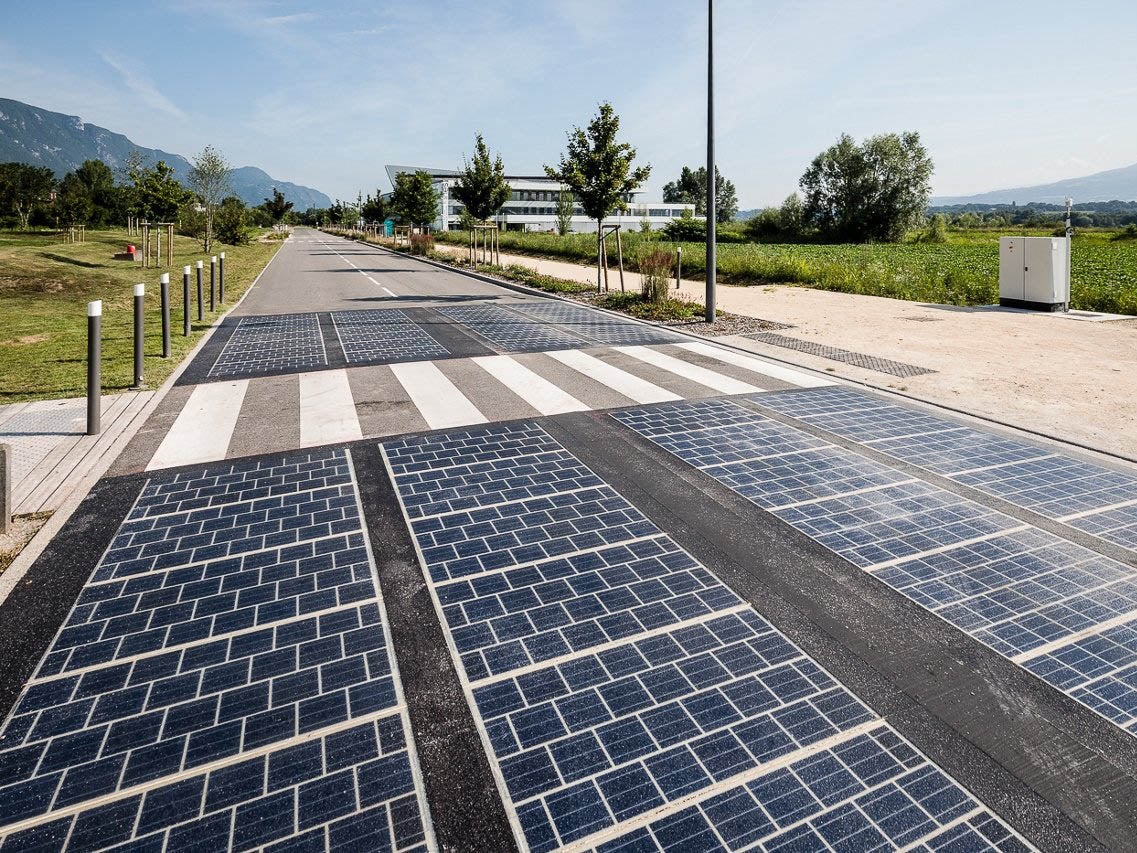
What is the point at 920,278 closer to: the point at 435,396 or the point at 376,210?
the point at 435,396

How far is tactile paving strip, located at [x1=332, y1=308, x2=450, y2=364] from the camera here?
1143cm

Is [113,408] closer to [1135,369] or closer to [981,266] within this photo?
[1135,369]

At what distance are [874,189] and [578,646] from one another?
67.2 m

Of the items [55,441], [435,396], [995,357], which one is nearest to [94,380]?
[55,441]

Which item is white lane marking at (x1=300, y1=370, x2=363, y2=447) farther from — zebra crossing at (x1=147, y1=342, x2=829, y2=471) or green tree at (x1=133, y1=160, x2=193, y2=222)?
green tree at (x1=133, y1=160, x2=193, y2=222)

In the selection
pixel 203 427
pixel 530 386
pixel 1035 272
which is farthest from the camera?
pixel 1035 272

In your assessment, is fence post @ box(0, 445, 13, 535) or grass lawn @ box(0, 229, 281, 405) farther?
grass lawn @ box(0, 229, 281, 405)

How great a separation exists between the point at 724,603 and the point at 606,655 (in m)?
0.88

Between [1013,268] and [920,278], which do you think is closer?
[1013,268]

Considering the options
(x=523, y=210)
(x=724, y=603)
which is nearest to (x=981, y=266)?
(x=724, y=603)

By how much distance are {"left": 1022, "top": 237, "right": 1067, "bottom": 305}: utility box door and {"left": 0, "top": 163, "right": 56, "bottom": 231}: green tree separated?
221ft

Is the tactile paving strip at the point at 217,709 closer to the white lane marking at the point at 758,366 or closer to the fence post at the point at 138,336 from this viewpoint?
the fence post at the point at 138,336

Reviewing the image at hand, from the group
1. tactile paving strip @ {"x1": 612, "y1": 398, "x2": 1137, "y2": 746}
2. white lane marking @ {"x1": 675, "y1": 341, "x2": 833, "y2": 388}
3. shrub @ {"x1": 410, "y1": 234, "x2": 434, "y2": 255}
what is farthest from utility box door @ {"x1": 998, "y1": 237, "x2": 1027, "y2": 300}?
shrub @ {"x1": 410, "y1": 234, "x2": 434, "y2": 255}

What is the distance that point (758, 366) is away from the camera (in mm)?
10750
